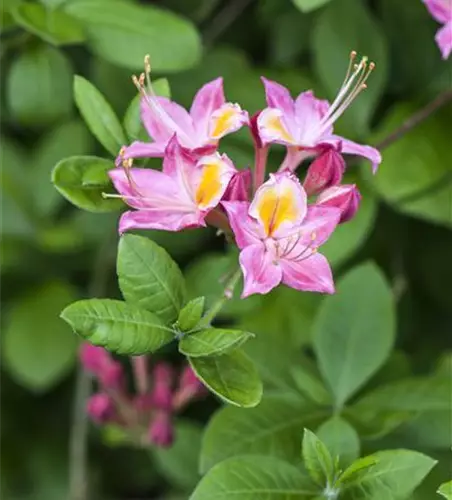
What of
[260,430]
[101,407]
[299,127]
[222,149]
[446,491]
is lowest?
[101,407]

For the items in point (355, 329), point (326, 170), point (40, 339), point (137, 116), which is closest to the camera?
point (326, 170)

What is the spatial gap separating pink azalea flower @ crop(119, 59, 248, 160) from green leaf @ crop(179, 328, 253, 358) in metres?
0.20

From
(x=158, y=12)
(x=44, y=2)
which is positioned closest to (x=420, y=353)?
(x=158, y=12)

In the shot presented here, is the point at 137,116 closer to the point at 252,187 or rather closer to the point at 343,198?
the point at 252,187

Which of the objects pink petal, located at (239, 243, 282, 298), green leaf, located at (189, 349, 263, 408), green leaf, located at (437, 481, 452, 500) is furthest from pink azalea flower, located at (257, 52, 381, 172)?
green leaf, located at (437, 481, 452, 500)

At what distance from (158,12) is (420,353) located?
74 cm

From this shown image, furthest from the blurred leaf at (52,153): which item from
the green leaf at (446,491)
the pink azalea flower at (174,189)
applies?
the green leaf at (446,491)

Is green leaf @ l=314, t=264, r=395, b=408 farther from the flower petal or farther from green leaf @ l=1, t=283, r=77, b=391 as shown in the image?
green leaf @ l=1, t=283, r=77, b=391

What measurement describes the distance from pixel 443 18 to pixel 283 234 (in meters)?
0.40

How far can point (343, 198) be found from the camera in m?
1.04

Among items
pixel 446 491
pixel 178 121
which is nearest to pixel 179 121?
pixel 178 121

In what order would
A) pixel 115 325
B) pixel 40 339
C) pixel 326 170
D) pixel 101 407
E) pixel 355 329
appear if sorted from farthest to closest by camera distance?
pixel 40 339 < pixel 101 407 < pixel 355 329 < pixel 326 170 < pixel 115 325

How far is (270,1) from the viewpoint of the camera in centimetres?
161

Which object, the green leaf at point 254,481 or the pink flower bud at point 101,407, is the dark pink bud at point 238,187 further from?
the pink flower bud at point 101,407
